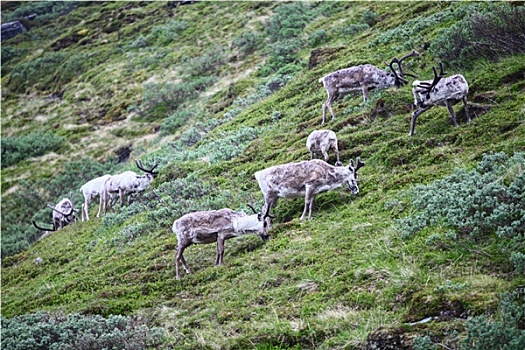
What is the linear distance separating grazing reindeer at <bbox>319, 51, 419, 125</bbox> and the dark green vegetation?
1.55 feet

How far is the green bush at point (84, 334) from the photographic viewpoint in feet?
31.9

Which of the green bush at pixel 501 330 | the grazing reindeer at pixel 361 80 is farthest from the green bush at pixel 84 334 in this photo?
the grazing reindeer at pixel 361 80

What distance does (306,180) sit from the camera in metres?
14.0

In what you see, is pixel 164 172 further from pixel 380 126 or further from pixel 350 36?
pixel 350 36

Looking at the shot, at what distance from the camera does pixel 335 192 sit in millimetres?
14633

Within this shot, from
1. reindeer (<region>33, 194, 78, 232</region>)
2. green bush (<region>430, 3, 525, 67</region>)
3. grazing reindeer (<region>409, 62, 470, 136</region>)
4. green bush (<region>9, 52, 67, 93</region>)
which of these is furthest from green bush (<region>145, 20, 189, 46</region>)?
grazing reindeer (<region>409, 62, 470, 136</region>)

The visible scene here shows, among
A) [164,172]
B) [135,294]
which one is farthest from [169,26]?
[135,294]

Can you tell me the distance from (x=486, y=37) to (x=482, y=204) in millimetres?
10526

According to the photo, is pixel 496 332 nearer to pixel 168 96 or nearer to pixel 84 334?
pixel 84 334

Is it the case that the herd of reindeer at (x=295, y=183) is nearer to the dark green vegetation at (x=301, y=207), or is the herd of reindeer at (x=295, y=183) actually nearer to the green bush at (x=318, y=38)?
the dark green vegetation at (x=301, y=207)

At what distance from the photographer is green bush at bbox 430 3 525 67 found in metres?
17.2

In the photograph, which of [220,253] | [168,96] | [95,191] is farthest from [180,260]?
[168,96]

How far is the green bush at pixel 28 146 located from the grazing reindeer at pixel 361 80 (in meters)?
29.6

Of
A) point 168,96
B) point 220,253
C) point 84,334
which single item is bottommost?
point 168,96
